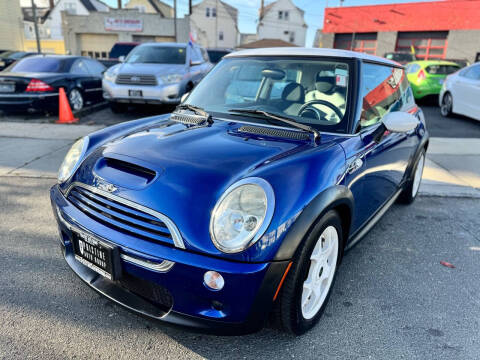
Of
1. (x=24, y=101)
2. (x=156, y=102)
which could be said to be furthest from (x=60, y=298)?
(x=24, y=101)

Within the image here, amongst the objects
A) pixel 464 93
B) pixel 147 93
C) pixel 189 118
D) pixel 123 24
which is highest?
pixel 123 24

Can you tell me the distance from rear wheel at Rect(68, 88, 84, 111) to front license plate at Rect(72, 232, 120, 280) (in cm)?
749

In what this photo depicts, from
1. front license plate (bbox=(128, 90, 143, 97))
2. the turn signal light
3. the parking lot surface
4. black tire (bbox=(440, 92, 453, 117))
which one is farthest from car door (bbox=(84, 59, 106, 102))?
black tire (bbox=(440, 92, 453, 117))

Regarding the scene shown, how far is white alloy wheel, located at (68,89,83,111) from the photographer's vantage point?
856 cm

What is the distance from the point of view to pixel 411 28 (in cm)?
2544

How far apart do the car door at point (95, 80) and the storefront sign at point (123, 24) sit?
94.9ft

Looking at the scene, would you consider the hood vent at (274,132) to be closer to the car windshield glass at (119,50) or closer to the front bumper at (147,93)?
the front bumper at (147,93)

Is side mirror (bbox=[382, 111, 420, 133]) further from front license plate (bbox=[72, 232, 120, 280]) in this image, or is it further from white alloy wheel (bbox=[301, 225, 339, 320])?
front license plate (bbox=[72, 232, 120, 280])

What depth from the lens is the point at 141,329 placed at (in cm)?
209

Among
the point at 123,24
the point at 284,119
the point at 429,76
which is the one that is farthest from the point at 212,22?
the point at 284,119

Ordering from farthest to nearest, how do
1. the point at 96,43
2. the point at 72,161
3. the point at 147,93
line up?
the point at 96,43, the point at 147,93, the point at 72,161

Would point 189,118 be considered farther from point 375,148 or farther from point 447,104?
point 447,104

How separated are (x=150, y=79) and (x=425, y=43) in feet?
78.0

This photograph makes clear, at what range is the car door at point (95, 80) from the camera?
9375 millimetres
